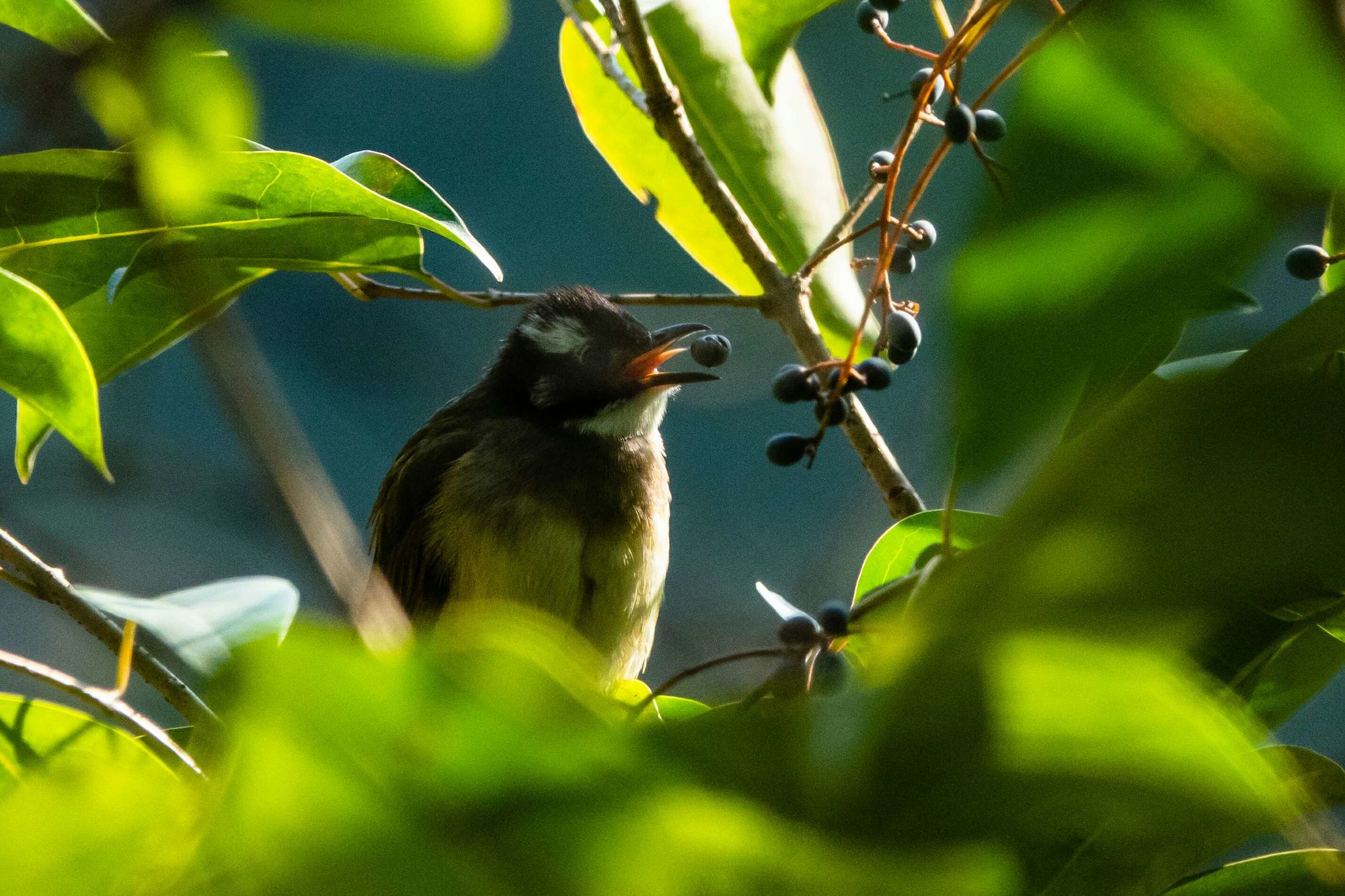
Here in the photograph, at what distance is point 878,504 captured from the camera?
675 cm

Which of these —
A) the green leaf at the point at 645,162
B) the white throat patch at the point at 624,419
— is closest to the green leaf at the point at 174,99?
the green leaf at the point at 645,162

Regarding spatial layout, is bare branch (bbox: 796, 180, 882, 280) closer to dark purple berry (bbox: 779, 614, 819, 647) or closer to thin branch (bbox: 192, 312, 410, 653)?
dark purple berry (bbox: 779, 614, 819, 647)

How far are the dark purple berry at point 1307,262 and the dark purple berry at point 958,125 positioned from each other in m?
0.44

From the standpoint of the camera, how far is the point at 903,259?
207 centimetres

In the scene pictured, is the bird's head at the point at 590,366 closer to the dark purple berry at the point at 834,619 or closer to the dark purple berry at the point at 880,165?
the dark purple berry at the point at 880,165

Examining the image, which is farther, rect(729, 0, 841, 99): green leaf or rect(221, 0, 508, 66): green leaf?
rect(729, 0, 841, 99): green leaf

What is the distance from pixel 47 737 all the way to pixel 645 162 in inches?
58.7

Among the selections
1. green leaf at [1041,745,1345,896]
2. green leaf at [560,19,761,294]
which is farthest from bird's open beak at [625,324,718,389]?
green leaf at [1041,745,1345,896]

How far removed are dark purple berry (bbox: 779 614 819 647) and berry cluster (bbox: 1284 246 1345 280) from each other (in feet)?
2.51

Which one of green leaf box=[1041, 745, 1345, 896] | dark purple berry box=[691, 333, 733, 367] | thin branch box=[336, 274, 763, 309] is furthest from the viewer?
dark purple berry box=[691, 333, 733, 367]

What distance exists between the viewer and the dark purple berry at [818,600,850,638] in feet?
4.20

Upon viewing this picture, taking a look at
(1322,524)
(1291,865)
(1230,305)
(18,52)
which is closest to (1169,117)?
(1322,524)

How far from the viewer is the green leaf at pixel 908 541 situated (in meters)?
1.54

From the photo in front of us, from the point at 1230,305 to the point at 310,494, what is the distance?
96cm
